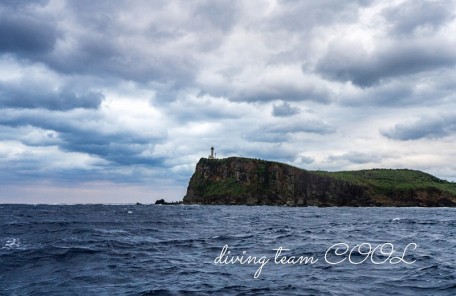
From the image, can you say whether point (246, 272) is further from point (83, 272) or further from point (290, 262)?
point (83, 272)

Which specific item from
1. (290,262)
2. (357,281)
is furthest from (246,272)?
(357,281)

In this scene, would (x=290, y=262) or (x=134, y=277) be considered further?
(x=290, y=262)

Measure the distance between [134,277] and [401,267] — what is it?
15.1 meters

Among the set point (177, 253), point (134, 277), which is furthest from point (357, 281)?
point (177, 253)

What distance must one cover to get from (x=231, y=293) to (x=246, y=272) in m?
4.72

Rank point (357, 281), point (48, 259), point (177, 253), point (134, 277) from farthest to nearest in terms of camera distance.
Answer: point (177, 253) → point (48, 259) → point (134, 277) → point (357, 281)

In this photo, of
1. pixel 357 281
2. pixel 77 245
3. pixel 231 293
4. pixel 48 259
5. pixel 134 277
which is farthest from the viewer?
pixel 77 245

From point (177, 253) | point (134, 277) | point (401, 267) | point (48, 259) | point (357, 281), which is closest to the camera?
point (357, 281)

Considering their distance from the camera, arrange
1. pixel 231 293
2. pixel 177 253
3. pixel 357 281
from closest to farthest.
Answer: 1. pixel 231 293
2. pixel 357 281
3. pixel 177 253

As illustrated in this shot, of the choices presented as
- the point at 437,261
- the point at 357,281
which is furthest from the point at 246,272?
the point at 437,261

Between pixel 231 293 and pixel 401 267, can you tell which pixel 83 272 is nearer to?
pixel 231 293

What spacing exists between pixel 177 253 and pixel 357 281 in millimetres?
14391

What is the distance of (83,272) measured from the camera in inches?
889

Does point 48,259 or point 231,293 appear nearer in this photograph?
point 231,293
